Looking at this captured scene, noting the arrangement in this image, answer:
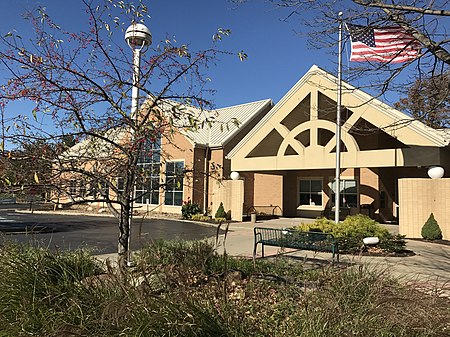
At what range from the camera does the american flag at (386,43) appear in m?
7.56

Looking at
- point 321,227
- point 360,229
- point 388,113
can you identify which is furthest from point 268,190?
point 360,229

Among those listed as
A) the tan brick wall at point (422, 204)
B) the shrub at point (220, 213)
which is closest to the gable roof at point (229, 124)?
the shrub at point (220, 213)

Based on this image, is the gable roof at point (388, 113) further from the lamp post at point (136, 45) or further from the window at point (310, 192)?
the lamp post at point (136, 45)

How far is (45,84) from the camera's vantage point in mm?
5086

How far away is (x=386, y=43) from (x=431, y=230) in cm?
Answer: 961

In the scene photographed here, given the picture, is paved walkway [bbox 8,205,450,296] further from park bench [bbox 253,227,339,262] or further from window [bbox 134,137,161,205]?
window [bbox 134,137,161,205]

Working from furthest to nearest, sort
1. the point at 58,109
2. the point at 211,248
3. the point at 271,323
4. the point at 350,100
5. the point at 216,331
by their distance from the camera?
the point at 350,100, the point at 211,248, the point at 58,109, the point at 271,323, the point at 216,331

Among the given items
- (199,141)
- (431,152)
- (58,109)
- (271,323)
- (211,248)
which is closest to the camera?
(271,323)

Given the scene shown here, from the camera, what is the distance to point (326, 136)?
24281mm

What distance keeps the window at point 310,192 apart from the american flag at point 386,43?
1757 cm

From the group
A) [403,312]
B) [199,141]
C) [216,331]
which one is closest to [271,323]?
[216,331]

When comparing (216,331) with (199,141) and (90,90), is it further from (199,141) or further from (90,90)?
(199,141)

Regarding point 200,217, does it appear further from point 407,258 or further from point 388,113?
point 407,258

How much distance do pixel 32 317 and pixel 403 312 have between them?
12.2 feet
